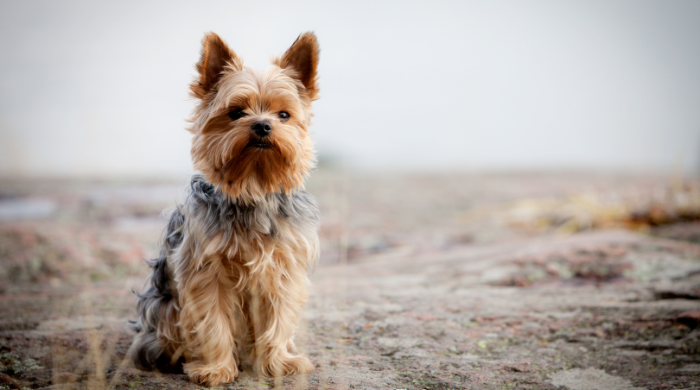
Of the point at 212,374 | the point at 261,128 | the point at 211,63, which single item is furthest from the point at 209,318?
the point at 211,63

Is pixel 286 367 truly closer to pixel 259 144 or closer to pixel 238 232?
pixel 238 232

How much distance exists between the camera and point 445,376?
347cm

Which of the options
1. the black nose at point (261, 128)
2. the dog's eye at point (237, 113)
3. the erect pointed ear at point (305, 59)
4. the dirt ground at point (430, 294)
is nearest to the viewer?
the black nose at point (261, 128)

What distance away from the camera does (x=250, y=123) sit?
334 centimetres

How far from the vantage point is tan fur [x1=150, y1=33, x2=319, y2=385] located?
133 inches

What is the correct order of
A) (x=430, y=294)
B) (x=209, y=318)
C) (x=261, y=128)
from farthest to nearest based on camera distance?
(x=430, y=294)
(x=209, y=318)
(x=261, y=128)

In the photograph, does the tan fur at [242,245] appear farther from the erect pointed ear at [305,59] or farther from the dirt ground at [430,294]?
the dirt ground at [430,294]

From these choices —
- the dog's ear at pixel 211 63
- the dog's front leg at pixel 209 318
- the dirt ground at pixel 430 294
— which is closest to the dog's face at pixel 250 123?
the dog's ear at pixel 211 63

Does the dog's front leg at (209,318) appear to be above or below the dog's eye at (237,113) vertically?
below

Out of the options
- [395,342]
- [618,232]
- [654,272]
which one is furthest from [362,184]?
[395,342]

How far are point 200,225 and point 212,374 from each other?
1.08 metres

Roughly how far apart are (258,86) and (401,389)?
2414mm

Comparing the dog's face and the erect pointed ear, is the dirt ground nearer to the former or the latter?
the dog's face

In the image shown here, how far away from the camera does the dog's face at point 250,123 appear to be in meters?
3.37
